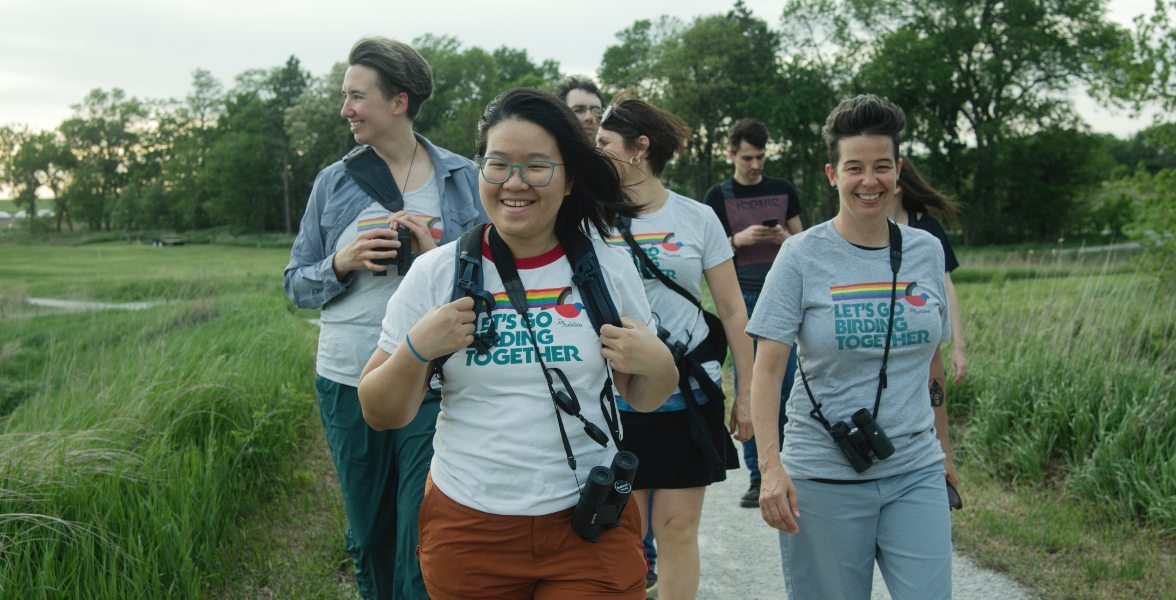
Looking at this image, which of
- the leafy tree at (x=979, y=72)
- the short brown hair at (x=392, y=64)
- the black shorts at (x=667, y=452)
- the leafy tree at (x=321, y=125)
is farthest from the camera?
the leafy tree at (x=321, y=125)

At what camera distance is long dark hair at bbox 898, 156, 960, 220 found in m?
4.90

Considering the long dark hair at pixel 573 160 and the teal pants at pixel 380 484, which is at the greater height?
the long dark hair at pixel 573 160

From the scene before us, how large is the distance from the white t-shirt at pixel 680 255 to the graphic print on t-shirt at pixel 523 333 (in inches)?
63.5

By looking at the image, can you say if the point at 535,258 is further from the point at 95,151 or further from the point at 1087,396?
the point at 95,151

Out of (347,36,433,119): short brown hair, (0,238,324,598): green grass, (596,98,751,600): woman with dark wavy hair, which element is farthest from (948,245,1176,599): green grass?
(0,238,324,598): green grass

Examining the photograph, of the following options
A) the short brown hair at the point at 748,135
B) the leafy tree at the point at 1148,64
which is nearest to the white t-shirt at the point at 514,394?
the short brown hair at the point at 748,135

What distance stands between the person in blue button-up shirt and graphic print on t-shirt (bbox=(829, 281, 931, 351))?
150 cm

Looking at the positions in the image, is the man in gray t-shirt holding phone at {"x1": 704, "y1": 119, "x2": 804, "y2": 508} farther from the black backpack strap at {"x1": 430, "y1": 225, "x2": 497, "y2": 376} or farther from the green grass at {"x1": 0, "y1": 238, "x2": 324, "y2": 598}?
the black backpack strap at {"x1": 430, "y1": 225, "x2": 497, "y2": 376}

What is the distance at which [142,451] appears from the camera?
479cm

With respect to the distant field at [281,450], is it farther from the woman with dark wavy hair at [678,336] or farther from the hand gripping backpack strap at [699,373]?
the hand gripping backpack strap at [699,373]

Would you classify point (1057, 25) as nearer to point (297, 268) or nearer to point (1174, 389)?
point (1174, 389)

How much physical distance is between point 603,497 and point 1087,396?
16.7ft

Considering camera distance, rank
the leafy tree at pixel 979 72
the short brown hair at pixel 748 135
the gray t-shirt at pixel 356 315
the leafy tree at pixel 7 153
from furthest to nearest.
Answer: the leafy tree at pixel 979 72 → the leafy tree at pixel 7 153 → the short brown hair at pixel 748 135 → the gray t-shirt at pixel 356 315

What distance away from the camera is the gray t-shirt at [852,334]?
2953mm
